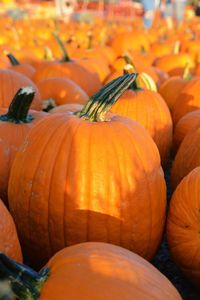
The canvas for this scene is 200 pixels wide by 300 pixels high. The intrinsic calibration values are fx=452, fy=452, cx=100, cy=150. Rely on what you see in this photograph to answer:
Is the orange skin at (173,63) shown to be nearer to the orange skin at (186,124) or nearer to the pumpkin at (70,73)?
the pumpkin at (70,73)

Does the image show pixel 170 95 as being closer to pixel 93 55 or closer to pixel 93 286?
pixel 93 55

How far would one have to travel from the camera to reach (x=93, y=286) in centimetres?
122

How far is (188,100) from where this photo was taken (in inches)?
129

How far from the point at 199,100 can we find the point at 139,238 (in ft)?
5.49

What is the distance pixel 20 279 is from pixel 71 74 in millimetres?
2887

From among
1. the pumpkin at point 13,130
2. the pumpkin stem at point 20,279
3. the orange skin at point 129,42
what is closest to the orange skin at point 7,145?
the pumpkin at point 13,130

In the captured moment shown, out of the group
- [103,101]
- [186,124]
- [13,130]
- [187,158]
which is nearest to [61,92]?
[186,124]

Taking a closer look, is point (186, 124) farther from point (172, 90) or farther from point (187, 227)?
point (187, 227)

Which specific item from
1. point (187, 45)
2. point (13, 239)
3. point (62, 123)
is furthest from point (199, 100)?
point (187, 45)

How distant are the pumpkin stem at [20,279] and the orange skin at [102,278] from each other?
0.03 m

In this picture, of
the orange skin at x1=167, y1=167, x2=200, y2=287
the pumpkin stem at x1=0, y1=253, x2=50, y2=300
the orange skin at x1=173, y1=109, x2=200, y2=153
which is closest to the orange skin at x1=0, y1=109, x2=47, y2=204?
the orange skin at x1=167, y1=167, x2=200, y2=287

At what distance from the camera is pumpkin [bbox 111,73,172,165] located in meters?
2.73

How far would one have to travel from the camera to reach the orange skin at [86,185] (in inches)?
66.7

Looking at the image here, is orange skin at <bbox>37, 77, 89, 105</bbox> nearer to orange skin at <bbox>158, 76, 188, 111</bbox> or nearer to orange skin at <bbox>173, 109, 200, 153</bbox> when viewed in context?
orange skin at <bbox>173, 109, 200, 153</bbox>
